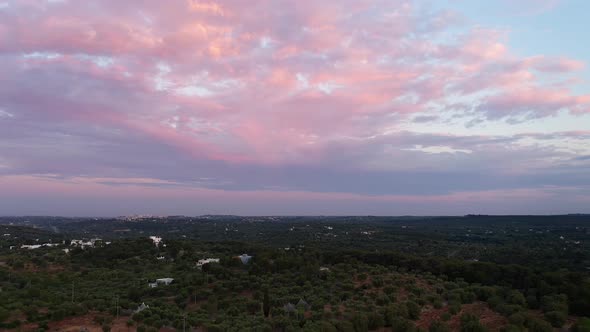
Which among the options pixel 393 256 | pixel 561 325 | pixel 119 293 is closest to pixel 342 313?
pixel 561 325

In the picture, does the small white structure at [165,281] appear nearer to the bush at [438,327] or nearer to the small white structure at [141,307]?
the small white structure at [141,307]

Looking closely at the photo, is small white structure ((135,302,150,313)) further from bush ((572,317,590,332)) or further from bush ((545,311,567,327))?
bush ((572,317,590,332))

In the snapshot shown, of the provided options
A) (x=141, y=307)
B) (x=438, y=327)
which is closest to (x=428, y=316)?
(x=438, y=327)

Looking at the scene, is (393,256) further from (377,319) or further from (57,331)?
(57,331)

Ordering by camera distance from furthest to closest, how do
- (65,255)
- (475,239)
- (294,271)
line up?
(475,239), (65,255), (294,271)

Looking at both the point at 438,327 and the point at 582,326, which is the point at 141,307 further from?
the point at 582,326

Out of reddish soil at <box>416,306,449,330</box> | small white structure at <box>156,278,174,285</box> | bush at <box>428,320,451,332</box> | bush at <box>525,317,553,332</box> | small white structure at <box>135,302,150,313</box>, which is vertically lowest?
small white structure at <box>156,278,174,285</box>

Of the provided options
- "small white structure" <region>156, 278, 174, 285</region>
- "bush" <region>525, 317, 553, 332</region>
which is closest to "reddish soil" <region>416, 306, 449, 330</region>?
"bush" <region>525, 317, 553, 332</region>

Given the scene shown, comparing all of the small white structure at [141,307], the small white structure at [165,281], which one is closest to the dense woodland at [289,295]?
the small white structure at [141,307]

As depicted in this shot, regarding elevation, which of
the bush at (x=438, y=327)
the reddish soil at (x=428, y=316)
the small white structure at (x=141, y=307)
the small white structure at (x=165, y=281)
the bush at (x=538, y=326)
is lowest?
the small white structure at (x=165, y=281)

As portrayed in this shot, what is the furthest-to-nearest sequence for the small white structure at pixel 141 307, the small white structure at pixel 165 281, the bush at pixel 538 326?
the small white structure at pixel 165 281 → the small white structure at pixel 141 307 → the bush at pixel 538 326

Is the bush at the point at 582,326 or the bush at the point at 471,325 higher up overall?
the bush at the point at 582,326
